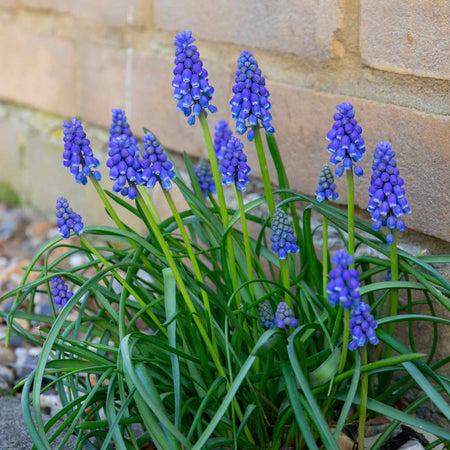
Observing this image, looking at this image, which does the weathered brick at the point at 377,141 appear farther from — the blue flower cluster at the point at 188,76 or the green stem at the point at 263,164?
the blue flower cluster at the point at 188,76

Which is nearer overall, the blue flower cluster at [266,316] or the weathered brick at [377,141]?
the blue flower cluster at [266,316]

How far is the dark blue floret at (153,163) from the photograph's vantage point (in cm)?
133

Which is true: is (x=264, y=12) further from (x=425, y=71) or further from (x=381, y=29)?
(x=425, y=71)

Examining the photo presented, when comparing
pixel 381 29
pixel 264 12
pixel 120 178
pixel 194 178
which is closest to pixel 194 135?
pixel 264 12

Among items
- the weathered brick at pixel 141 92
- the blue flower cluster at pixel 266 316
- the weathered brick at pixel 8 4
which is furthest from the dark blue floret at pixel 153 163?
the weathered brick at pixel 8 4

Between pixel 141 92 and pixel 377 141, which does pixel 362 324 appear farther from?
pixel 141 92

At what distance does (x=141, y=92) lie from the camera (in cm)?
268

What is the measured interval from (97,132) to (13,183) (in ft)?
2.68

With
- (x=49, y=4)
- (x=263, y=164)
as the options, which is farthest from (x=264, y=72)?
(x=49, y=4)

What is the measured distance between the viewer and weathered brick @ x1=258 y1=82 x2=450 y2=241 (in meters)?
1.70

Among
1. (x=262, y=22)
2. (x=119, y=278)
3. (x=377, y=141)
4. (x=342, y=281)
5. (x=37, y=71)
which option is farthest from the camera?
(x=37, y=71)

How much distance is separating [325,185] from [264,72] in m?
0.82

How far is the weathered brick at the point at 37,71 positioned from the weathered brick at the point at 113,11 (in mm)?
175

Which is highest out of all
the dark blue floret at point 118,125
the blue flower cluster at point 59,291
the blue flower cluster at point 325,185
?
the dark blue floret at point 118,125
